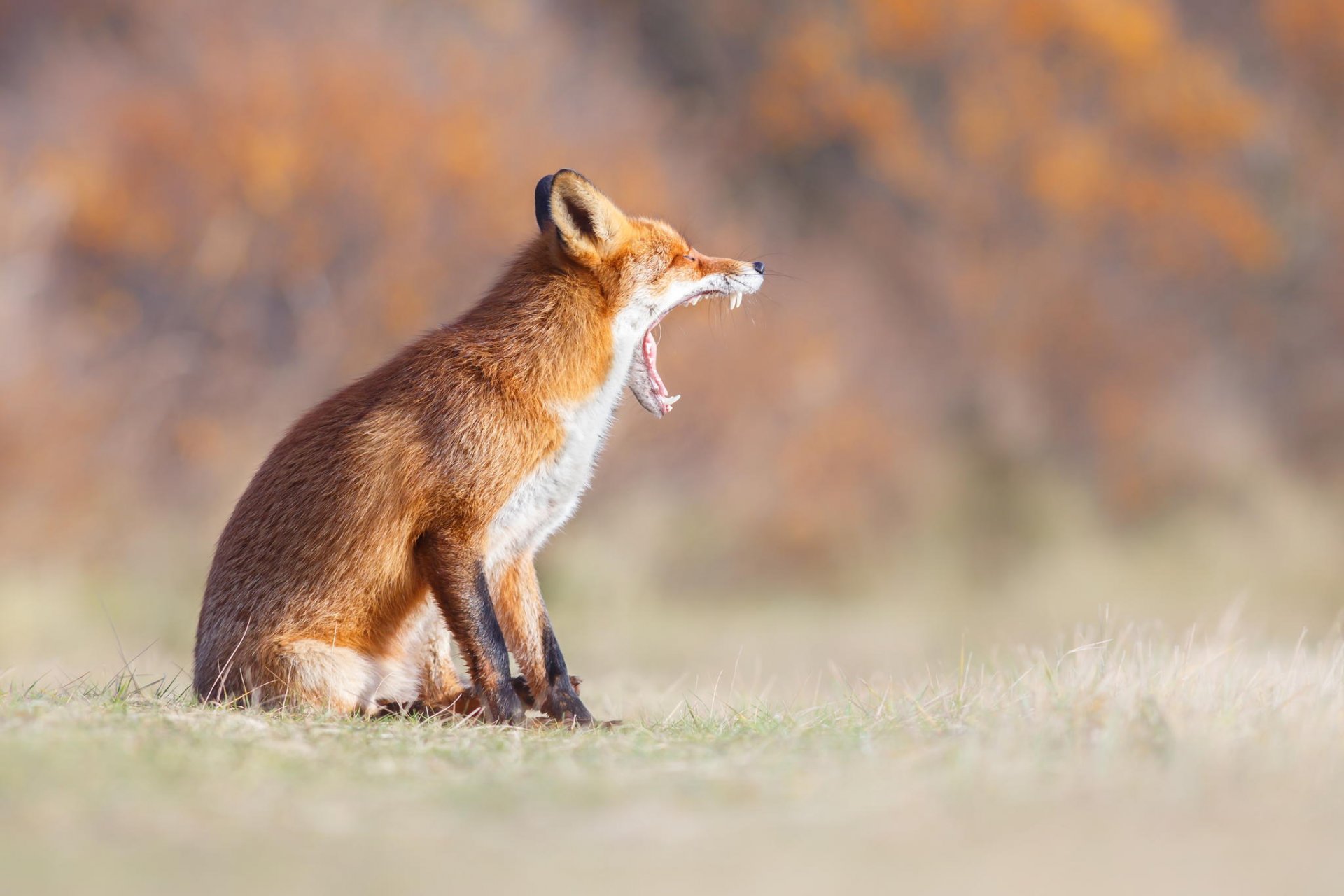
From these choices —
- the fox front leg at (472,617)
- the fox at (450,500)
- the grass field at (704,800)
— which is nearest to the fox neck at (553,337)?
the fox at (450,500)

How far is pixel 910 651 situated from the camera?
43.0 feet

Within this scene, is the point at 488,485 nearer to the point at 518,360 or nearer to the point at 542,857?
the point at 518,360

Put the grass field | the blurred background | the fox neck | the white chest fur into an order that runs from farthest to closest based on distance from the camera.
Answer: the blurred background < the fox neck < the white chest fur < the grass field

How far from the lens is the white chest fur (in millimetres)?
5410

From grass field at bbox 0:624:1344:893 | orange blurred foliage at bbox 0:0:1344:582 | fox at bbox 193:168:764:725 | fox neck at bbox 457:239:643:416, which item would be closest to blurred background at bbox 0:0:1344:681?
orange blurred foliage at bbox 0:0:1344:582

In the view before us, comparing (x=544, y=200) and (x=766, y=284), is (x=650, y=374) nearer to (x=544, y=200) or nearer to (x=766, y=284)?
(x=544, y=200)

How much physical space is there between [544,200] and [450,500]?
57.0 inches

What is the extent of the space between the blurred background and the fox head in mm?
6065

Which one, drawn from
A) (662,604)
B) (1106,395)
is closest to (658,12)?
(1106,395)

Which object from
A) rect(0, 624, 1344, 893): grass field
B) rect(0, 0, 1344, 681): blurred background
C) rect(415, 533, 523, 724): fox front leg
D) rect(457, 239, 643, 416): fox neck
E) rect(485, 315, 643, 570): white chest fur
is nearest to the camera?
rect(0, 624, 1344, 893): grass field

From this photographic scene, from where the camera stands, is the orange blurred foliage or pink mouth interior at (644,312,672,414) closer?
pink mouth interior at (644,312,672,414)

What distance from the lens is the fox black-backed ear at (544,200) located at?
572 centimetres

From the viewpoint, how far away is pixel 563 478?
550 cm

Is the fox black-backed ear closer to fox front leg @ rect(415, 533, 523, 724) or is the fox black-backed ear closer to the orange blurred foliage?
fox front leg @ rect(415, 533, 523, 724)
